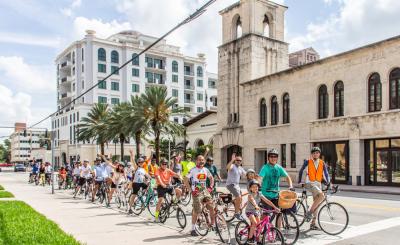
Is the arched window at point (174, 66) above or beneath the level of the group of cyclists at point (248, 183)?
above

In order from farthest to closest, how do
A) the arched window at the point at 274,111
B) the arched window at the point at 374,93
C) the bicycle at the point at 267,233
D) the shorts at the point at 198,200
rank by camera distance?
the arched window at the point at 274,111 < the arched window at the point at 374,93 < the shorts at the point at 198,200 < the bicycle at the point at 267,233

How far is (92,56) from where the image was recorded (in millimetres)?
74125

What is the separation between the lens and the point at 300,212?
11008mm

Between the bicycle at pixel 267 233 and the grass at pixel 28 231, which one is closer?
the bicycle at pixel 267 233

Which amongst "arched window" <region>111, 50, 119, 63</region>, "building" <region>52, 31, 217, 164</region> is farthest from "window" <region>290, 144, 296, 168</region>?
"arched window" <region>111, 50, 119, 63</region>

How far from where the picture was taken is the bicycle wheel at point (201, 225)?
9.99 metres

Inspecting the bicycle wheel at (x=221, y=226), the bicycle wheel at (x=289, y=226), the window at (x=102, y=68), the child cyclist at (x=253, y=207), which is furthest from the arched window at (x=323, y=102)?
the window at (x=102, y=68)

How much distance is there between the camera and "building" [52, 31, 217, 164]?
74375 mm

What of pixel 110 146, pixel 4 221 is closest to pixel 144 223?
pixel 4 221

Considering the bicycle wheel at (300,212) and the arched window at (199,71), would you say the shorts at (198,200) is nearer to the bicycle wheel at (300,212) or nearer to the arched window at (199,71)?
the bicycle wheel at (300,212)

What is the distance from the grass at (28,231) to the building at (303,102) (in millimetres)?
20949

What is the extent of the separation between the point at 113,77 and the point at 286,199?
70070mm

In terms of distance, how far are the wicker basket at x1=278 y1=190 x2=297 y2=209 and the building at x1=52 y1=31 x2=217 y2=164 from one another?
2498 inches

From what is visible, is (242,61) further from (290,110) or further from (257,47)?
(290,110)
